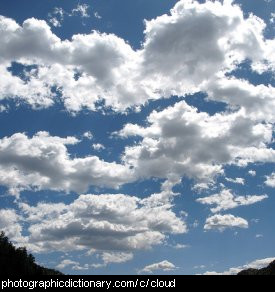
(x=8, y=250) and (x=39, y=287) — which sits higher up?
(x=8, y=250)

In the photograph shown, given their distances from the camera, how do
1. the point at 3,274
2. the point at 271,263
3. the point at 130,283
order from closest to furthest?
the point at 130,283 → the point at 3,274 → the point at 271,263

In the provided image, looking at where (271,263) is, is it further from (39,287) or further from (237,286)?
(39,287)

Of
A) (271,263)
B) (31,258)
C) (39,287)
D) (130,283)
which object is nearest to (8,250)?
(31,258)

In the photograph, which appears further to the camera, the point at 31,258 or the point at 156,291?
the point at 31,258

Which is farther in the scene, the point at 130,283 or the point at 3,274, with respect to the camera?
the point at 3,274

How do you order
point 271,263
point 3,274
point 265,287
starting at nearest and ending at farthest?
point 265,287, point 3,274, point 271,263

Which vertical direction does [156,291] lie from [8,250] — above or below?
below

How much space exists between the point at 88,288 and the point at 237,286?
15176 mm

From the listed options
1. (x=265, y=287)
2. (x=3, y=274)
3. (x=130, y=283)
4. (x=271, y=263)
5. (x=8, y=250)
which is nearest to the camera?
(x=130, y=283)

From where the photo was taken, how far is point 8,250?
85250mm

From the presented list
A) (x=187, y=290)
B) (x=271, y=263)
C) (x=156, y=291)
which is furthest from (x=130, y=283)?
(x=271, y=263)

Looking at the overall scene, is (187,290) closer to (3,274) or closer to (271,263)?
(3,274)

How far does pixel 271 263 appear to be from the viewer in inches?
4665

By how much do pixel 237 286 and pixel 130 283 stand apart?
1183 cm
